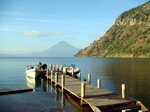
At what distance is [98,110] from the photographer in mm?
17516

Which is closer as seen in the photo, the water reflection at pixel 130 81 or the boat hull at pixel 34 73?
the water reflection at pixel 130 81

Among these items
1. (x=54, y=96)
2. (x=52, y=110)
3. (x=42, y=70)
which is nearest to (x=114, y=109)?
(x=52, y=110)

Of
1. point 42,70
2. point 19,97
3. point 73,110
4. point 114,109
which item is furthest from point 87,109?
point 42,70

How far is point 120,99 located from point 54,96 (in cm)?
1096

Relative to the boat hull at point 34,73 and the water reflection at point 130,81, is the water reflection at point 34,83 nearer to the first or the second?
the boat hull at point 34,73

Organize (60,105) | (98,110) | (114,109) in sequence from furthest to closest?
(60,105) → (114,109) → (98,110)

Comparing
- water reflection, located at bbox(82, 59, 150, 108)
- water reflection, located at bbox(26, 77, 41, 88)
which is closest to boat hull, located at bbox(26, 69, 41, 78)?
water reflection, located at bbox(26, 77, 41, 88)

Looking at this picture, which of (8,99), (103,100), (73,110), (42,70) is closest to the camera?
(103,100)

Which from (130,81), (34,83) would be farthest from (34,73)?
(130,81)

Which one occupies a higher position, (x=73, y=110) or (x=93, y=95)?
(x=93, y=95)

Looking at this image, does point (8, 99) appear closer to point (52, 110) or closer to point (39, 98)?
point (39, 98)

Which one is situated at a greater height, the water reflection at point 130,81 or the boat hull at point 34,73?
the boat hull at point 34,73

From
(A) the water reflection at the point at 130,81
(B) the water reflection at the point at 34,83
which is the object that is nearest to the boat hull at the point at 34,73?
(B) the water reflection at the point at 34,83

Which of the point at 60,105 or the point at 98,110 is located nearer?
the point at 98,110
